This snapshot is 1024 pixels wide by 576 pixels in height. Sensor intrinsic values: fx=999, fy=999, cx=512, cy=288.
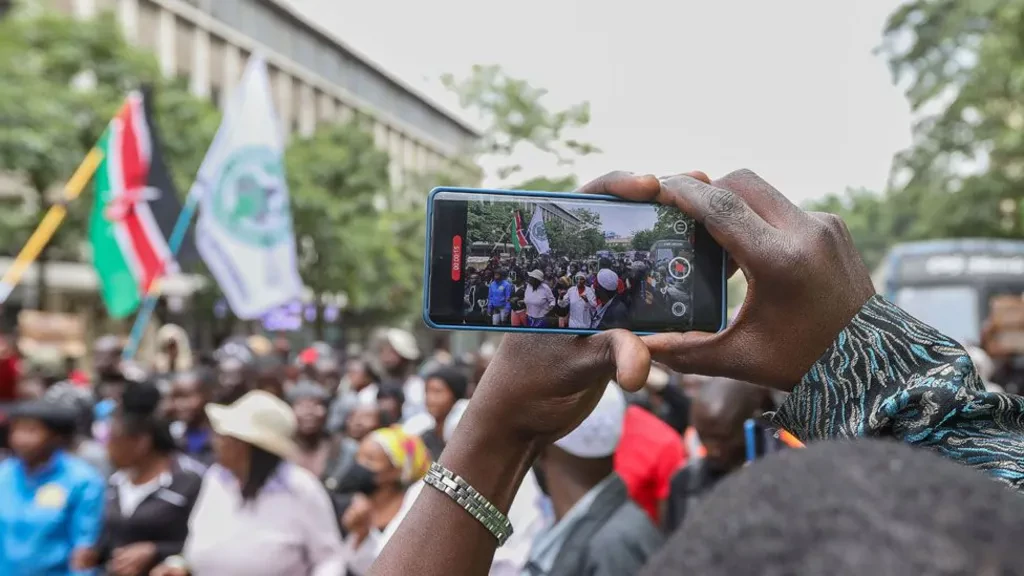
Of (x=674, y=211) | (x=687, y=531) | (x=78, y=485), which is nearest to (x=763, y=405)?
(x=674, y=211)

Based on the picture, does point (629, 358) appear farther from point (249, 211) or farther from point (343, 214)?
point (343, 214)

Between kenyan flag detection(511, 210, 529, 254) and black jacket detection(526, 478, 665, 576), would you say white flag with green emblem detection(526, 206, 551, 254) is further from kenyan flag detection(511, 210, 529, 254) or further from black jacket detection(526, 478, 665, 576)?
black jacket detection(526, 478, 665, 576)

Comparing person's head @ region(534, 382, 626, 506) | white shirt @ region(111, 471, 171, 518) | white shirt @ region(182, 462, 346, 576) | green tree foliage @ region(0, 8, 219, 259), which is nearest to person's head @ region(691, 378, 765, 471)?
person's head @ region(534, 382, 626, 506)

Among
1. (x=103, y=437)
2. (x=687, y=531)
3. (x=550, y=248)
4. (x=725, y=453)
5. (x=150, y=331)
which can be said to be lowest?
(x=150, y=331)

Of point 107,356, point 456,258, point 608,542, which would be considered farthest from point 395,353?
point 456,258

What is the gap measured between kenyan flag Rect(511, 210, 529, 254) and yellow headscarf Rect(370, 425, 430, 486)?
3.24m

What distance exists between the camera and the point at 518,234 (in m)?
1.38

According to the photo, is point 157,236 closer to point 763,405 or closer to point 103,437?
point 103,437

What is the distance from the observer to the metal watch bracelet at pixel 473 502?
1.36m

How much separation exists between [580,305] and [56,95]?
72.4ft

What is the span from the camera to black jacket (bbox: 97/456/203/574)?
464 centimetres

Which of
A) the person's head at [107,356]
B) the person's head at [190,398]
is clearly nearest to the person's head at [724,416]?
the person's head at [190,398]

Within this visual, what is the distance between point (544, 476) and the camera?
3600 millimetres

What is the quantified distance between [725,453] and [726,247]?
302 centimetres
